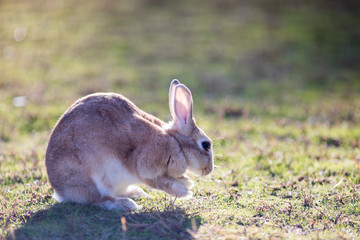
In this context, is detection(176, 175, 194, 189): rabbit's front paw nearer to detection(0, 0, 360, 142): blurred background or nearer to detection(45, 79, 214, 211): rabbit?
detection(45, 79, 214, 211): rabbit

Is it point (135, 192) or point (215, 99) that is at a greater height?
point (135, 192)

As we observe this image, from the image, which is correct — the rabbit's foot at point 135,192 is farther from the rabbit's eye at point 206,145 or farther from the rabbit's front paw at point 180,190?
the rabbit's eye at point 206,145

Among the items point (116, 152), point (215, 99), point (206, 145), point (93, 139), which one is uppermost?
point (93, 139)

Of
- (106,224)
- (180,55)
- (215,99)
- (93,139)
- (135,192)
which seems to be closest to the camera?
(106,224)

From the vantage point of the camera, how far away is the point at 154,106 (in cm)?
1039

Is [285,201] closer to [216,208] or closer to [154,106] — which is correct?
[216,208]

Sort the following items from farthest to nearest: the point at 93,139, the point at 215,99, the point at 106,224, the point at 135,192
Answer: the point at 215,99 → the point at 135,192 → the point at 93,139 → the point at 106,224

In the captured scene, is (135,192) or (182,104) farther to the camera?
(135,192)

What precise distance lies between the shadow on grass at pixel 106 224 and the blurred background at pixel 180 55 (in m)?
4.14

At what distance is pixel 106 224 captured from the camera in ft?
14.8

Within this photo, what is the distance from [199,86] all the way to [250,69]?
2.39 meters

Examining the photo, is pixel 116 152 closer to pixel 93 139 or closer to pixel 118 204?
pixel 93 139

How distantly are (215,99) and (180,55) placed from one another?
Answer: 433 centimetres

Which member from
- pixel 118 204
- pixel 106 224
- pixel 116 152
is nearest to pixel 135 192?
pixel 118 204
